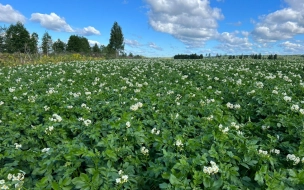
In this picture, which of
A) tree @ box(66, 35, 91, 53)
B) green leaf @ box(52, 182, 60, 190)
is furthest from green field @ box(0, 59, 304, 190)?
tree @ box(66, 35, 91, 53)

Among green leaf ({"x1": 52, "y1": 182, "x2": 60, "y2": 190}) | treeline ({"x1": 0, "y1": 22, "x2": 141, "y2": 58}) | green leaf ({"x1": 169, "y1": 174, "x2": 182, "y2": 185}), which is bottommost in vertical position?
green leaf ({"x1": 52, "y1": 182, "x2": 60, "y2": 190})

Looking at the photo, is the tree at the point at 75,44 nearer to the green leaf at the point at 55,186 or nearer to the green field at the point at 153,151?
the green field at the point at 153,151

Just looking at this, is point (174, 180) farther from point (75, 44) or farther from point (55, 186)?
point (75, 44)

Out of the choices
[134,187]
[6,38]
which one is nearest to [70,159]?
[134,187]

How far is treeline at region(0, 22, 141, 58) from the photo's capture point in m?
40.5

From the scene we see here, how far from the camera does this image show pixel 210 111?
4047 mm

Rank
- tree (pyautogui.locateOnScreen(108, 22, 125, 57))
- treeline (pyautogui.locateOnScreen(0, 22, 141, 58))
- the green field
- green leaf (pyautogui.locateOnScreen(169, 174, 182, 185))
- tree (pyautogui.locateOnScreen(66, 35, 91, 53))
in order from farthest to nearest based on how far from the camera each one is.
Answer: tree (pyautogui.locateOnScreen(108, 22, 125, 57)), tree (pyautogui.locateOnScreen(66, 35, 91, 53)), treeline (pyautogui.locateOnScreen(0, 22, 141, 58)), the green field, green leaf (pyautogui.locateOnScreen(169, 174, 182, 185))

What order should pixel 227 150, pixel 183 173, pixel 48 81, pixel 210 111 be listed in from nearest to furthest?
pixel 183 173
pixel 227 150
pixel 210 111
pixel 48 81

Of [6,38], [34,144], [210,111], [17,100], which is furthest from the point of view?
[6,38]

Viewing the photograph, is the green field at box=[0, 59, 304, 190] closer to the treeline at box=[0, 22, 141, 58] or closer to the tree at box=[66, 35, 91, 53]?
the treeline at box=[0, 22, 141, 58]

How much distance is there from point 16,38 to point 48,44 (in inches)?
257

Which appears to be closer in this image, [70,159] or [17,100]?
[70,159]

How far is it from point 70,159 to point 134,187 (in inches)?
Answer: 29.2

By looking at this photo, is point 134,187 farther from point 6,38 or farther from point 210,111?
point 6,38
